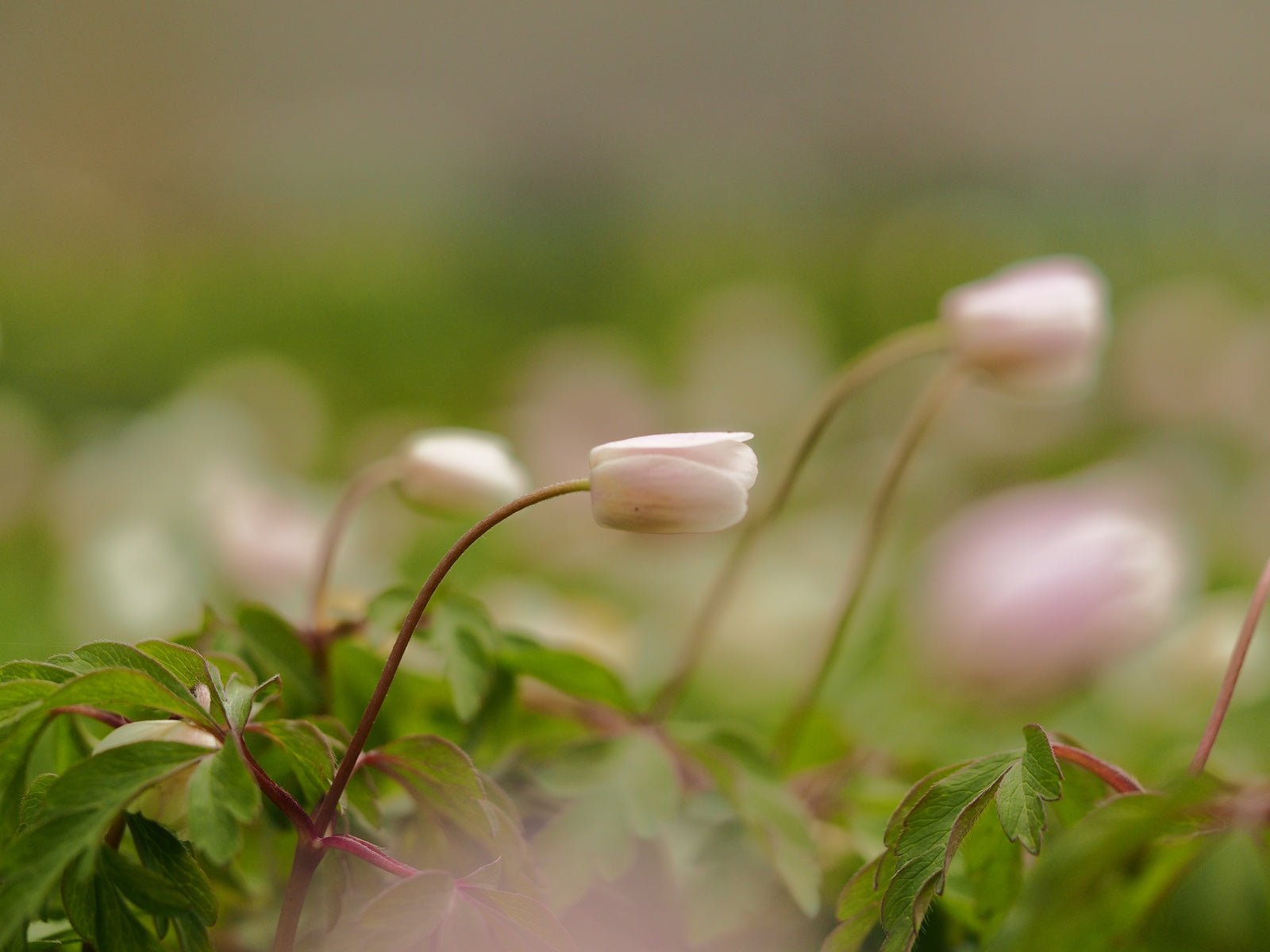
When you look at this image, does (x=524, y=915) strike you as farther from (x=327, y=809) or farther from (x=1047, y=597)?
(x=1047, y=597)

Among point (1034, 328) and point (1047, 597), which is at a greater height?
point (1034, 328)

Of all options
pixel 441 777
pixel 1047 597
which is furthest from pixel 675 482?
pixel 1047 597

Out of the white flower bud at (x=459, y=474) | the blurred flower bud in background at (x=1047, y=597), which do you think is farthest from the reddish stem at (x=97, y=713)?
the blurred flower bud in background at (x=1047, y=597)

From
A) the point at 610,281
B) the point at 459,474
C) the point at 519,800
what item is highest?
the point at 459,474

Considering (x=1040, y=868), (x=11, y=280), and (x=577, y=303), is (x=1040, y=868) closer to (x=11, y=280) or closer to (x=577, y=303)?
(x=11, y=280)

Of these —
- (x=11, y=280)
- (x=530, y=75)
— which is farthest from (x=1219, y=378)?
(x=530, y=75)

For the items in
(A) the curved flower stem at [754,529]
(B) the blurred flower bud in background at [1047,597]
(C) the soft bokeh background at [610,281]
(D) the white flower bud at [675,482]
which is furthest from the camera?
(C) the soft bokeh background at [610,281]

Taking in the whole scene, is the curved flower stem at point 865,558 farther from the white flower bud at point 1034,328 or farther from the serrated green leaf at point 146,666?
the serrated green leaf at point 146,666
